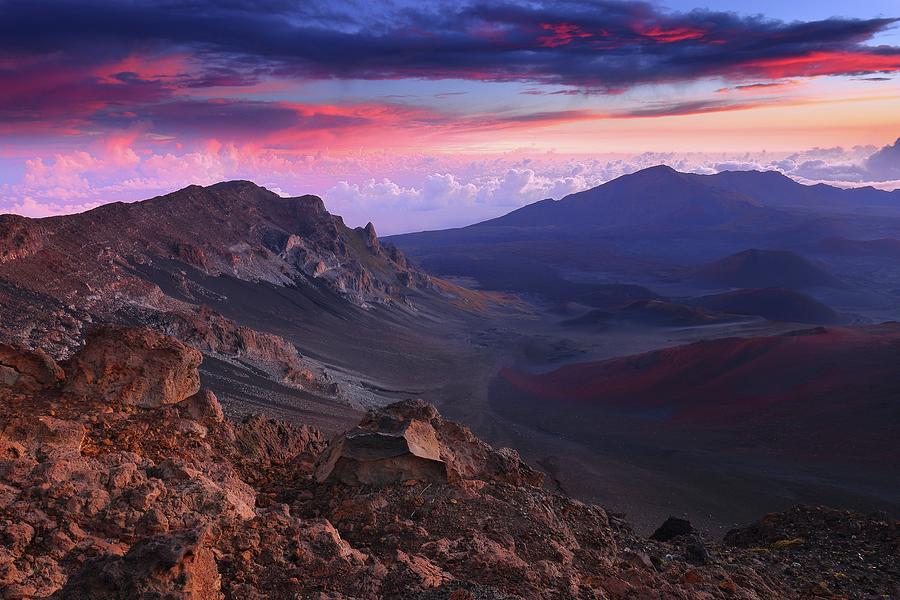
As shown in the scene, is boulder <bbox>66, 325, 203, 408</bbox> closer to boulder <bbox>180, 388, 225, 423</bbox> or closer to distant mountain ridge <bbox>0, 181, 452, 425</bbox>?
boulder <bbox>180, 388, 225, 423</bbox>

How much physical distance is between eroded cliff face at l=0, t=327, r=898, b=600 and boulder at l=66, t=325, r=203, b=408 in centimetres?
3

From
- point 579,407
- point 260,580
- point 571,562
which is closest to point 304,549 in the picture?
point 260,580

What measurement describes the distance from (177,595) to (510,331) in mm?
93592

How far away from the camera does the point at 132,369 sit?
1290 centimetres

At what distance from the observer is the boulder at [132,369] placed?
12273 millimetres

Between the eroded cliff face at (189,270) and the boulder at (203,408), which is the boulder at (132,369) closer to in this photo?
the boulder at (203,408)

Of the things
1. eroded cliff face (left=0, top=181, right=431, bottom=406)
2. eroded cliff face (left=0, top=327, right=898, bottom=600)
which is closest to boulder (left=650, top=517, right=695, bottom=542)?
eroded cliff face (left=0, top=327, right=898, bottom=600)

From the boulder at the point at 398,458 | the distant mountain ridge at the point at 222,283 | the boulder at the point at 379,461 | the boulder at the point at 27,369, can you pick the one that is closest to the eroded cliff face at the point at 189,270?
the distant mountain ridge at the point at 222,283

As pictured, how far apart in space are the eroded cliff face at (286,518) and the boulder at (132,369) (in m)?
0.03

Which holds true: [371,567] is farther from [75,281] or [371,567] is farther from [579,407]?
[579,407]

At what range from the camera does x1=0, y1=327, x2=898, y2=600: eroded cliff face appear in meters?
6.74

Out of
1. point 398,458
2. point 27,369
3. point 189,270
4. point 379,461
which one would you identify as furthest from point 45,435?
point 189,270

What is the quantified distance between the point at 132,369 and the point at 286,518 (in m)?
6.41

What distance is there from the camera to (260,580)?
22.6 feet
